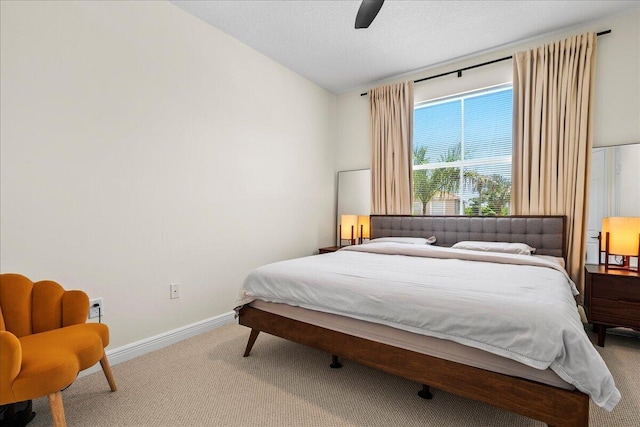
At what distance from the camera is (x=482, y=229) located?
11.1ft

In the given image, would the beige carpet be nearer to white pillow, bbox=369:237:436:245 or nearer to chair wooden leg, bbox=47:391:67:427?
chair wooden leg, bbox=47:391:67:427

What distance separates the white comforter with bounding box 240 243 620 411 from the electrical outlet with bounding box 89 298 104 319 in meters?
0.99

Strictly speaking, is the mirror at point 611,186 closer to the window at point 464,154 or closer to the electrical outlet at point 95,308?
the window at point 464,154

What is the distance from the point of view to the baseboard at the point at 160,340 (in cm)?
224

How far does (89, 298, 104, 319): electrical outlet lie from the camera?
2156mm

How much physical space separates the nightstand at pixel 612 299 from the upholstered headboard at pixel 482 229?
0.52 metres

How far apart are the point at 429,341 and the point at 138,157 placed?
7.88 ft

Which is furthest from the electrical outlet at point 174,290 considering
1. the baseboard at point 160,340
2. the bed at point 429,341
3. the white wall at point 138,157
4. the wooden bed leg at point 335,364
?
the wooden bed leg at point 335,364

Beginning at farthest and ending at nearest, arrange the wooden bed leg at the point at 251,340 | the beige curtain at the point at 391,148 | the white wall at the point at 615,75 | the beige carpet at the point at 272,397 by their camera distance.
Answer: the beige curtain at the point at 391,148, the white wall at the point at 615,75, the wooden bed leg at the point at 251,340, the beige carpet at the point at 272,397

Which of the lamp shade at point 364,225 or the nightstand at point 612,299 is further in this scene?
the lamp shade at point 364,225

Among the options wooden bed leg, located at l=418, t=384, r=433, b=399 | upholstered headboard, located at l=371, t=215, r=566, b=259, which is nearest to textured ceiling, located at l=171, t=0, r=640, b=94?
upholstered headboard, located at l=371, t=215, r=566, b=259

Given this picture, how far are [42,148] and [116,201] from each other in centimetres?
53

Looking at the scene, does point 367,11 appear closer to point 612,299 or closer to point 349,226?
point 349,226

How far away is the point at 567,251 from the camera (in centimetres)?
302
